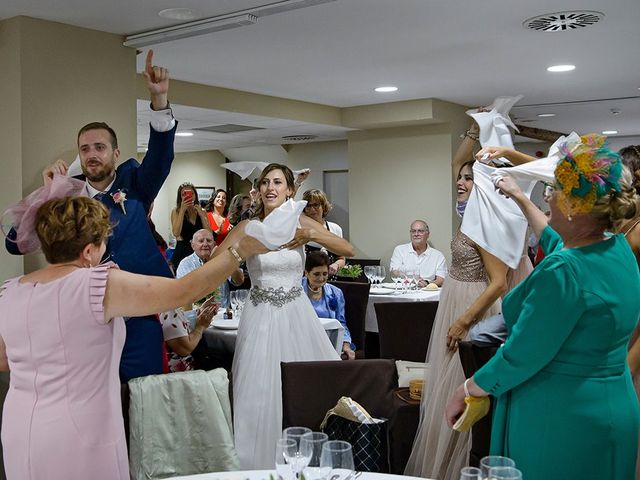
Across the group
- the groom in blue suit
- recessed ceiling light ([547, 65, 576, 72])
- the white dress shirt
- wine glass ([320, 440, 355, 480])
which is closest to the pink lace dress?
wine glass ([320, 440, 355, 480])

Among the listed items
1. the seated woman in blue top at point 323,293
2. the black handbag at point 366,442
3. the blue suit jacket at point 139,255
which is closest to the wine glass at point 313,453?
the black handbag at point 366,442

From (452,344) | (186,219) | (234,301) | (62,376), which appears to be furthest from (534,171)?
(186,219)

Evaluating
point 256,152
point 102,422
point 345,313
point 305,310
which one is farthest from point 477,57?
point 256,152

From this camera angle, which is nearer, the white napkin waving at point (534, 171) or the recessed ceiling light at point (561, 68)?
the white napkin waving at point (534, 171)

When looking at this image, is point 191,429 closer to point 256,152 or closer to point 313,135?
point 313,135

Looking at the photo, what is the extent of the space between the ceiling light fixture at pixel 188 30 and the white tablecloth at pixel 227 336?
1828mm

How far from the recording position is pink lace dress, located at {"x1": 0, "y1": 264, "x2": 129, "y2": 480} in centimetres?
197

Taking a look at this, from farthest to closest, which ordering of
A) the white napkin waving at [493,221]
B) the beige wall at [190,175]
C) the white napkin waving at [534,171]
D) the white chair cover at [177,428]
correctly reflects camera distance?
1. the beige wall at [190,175]
2. the white napkin waving at [493,221]
3. the white napkin waving at [534,171]
4. the white chair cover at [177,428]

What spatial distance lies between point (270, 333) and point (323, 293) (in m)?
1.38

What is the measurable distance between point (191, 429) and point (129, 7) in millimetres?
2495

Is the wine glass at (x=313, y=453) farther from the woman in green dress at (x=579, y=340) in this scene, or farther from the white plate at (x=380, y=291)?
the white plate at (x=380, y=291)

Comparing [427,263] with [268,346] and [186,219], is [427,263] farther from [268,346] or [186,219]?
[268,346]

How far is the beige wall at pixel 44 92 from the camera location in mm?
4043

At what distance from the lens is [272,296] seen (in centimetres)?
380
